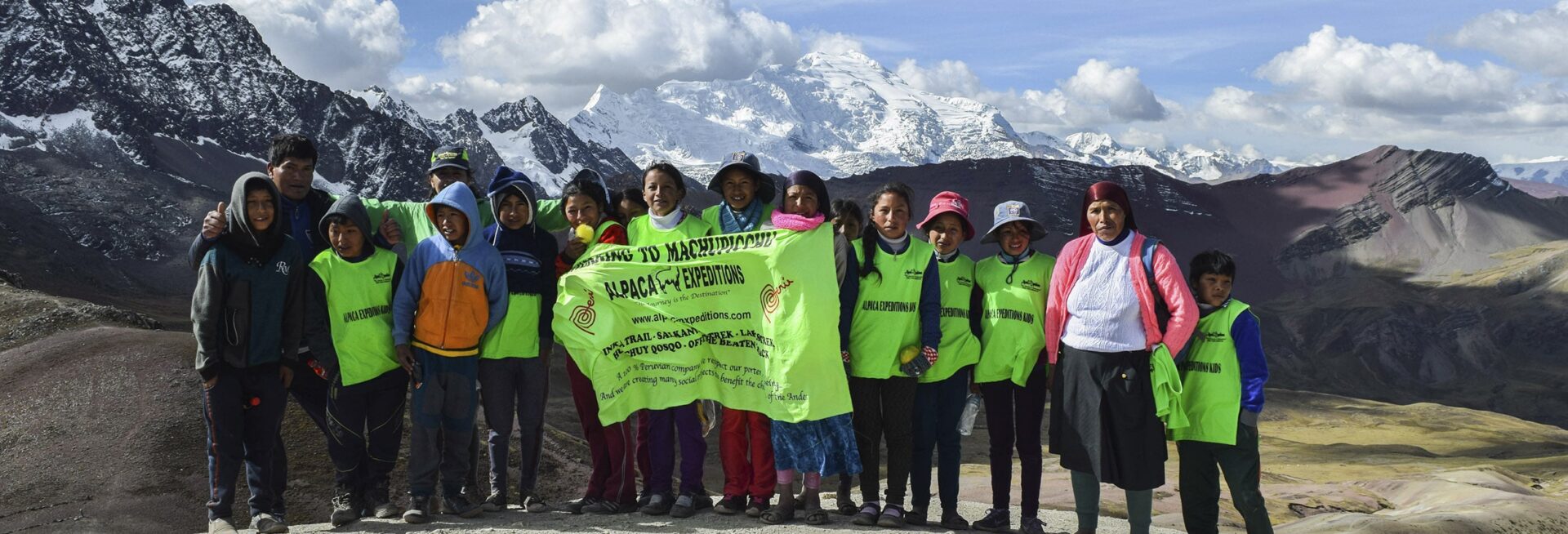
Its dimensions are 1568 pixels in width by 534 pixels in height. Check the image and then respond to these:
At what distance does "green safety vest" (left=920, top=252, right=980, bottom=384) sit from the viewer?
297 inches

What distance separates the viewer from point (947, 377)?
7574mm

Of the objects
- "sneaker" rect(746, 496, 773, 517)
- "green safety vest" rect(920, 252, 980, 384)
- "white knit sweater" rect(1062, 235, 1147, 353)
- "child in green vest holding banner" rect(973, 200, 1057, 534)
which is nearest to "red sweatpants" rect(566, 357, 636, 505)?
"sneaker" rect(746, 496, 773, 517)

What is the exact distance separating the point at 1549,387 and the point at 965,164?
7088 cm

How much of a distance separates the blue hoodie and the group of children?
13 millimetres

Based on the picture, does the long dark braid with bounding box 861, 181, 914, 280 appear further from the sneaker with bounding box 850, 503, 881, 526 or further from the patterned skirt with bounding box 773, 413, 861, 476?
the sneaker with bounding box 850, 503, 881, 526

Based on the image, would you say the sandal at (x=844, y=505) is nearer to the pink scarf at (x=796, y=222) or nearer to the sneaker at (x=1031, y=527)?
the sneaker at (x=1031, y=527)

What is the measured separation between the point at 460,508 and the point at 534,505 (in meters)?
0.59

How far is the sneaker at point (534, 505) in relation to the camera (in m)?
7.96

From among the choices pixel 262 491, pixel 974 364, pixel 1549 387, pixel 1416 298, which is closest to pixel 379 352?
pixel 262 491

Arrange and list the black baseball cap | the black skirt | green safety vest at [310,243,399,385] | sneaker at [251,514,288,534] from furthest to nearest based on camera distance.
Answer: the black baseball cap, green safety vest at [310,243,399,385], sneaker at [251,514,288,534], the black skirt

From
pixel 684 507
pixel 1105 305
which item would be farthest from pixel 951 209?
pixel 684 507

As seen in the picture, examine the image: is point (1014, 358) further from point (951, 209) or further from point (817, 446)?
point (817, 446)

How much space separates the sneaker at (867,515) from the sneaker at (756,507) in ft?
1.97

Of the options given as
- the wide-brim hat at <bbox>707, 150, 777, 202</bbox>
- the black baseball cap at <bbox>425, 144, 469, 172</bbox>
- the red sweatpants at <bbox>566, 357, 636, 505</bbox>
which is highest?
the black baseball cap at <bbox>425, 144, 469, 172</bbox>
